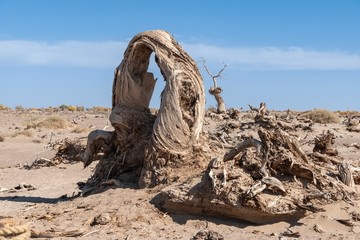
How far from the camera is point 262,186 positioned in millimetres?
6984

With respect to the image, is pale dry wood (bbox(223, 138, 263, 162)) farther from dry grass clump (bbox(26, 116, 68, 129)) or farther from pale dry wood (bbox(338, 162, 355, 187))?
dry grass clump (bbox(26, 116, 68, 129))

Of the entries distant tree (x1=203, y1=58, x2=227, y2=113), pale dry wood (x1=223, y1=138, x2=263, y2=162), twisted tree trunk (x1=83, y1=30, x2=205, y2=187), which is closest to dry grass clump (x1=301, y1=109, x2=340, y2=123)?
distant tree (x1=203, y1=58, x2=227, y2=113)

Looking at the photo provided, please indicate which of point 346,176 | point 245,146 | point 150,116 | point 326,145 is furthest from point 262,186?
point 326,145

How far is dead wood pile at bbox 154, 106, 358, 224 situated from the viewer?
6953 millimetres

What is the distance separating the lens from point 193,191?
726cm

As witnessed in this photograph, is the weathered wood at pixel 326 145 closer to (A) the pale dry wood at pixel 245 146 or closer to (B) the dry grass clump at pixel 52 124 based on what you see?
(A) the pale dry wood at pixel 245 146

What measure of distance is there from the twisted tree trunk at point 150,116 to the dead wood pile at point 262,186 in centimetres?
69

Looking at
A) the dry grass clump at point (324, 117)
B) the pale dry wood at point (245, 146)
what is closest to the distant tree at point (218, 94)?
the dry grass clump at point (324, 117)

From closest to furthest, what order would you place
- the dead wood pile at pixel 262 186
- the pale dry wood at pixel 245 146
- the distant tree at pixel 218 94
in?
the dead wood pile at pixel 262 186
the pale dry wood at pixel 245 146
the distant tree at pixel 218 94

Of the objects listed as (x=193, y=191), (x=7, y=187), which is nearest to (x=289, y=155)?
(x=193, y=191)

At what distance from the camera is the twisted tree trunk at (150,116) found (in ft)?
26.8

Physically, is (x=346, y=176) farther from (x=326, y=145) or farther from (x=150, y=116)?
(x=150, y=116)

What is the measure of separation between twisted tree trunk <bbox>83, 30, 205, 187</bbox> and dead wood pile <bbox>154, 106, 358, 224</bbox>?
69 cm

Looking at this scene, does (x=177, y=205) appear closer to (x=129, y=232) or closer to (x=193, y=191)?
(x=193, y=191)
